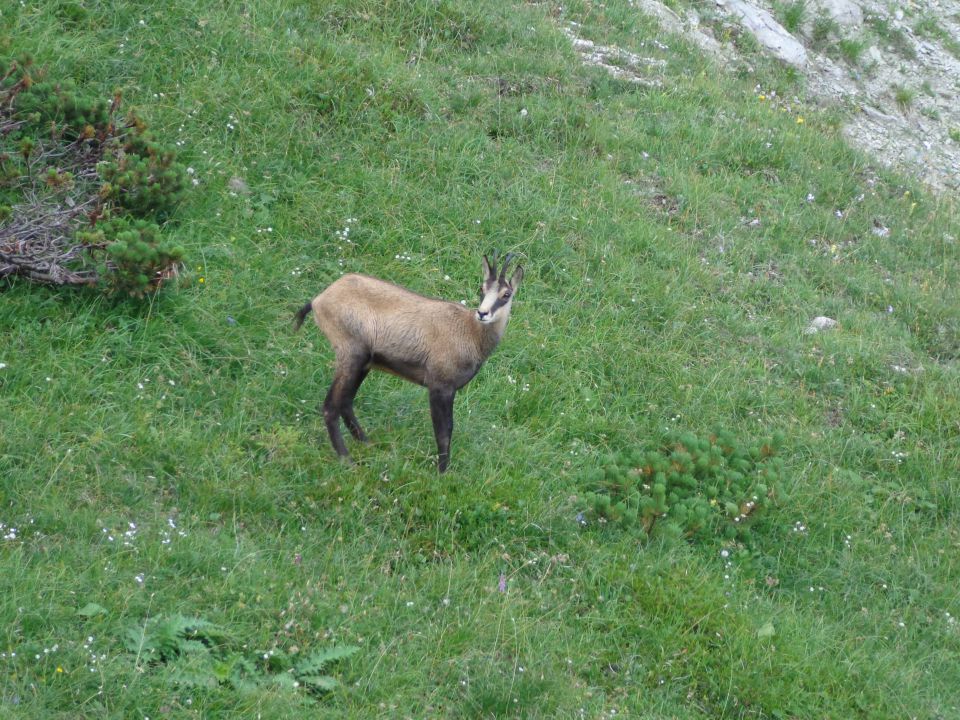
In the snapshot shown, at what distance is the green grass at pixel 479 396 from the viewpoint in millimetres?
5648

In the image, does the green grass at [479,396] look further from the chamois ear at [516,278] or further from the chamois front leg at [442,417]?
the chamois ear at [516,278]

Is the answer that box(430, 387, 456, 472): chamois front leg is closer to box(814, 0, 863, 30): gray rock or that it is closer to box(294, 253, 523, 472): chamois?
box(294, 253, 523, 472): chamois

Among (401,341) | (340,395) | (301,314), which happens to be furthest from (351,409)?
(301,314)

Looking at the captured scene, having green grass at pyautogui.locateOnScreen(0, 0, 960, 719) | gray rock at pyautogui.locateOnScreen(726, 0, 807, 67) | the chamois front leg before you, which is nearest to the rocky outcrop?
gray rock at pyautogui.locateOnScreen(726, 0, 807, 67)

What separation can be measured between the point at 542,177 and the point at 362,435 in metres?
4.20

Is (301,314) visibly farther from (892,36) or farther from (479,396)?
(892,36)

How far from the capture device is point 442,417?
6.93 metres

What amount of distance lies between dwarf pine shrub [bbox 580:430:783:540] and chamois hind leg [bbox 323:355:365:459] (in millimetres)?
1690

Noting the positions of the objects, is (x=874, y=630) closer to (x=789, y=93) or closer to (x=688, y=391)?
(x=688, y=391)

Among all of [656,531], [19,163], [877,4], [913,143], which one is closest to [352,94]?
[19,163]

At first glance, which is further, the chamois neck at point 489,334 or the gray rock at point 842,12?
the gray rock at point 842,12

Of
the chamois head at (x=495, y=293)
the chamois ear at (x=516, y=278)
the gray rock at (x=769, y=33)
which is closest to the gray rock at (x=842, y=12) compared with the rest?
the gray rock at (x=769, y=33)

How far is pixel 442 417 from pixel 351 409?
63cm

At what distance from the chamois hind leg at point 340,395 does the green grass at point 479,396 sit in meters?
0.14
